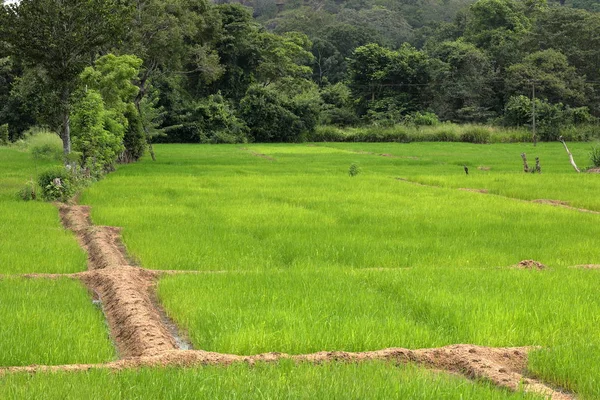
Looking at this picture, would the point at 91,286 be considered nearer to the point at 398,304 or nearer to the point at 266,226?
the point at 398,304

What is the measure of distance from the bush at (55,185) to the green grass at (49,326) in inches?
346

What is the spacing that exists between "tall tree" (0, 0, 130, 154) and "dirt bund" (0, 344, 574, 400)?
15995 millimetres

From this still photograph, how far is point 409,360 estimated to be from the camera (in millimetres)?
4957

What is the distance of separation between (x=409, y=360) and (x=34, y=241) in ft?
23.6

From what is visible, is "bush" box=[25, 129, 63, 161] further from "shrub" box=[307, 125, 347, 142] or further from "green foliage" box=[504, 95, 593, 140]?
"green foliage" box=[504, 95, 593, 140]

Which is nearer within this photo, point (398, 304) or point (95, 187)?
point (398, 304)

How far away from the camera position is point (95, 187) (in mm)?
18625

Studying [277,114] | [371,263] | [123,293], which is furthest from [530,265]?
[277,114]

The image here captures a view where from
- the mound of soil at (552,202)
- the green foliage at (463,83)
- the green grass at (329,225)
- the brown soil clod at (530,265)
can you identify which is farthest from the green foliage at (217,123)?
the brown soil clod at (530,265)

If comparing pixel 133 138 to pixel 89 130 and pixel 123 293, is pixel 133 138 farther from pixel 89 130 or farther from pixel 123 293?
pixel 123 293

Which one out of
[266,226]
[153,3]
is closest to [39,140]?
[153,3]

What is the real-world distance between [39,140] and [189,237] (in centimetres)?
2898

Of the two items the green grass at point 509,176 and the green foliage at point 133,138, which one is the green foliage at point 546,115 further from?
the green foliage at point 133,138

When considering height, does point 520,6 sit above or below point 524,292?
above
